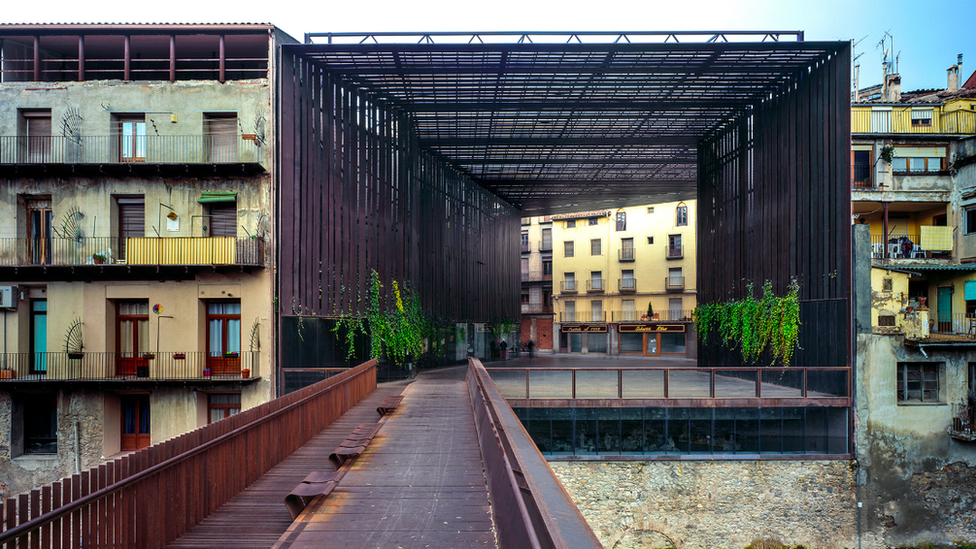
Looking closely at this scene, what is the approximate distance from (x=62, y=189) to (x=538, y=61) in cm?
1575

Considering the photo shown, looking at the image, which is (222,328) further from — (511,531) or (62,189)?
(511,531)

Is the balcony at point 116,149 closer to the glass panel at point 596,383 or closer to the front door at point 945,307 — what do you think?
the glass panel at point 596,383

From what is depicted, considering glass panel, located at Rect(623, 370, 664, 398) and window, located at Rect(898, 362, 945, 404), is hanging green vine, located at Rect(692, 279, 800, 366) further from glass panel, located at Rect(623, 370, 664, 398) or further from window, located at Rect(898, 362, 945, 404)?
glass panel, located at Rect(623, 370, 664, 398)

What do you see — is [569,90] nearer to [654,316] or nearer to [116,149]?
[116,149]

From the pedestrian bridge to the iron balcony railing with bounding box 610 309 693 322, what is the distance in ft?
131

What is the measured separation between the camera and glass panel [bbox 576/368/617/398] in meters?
16.5

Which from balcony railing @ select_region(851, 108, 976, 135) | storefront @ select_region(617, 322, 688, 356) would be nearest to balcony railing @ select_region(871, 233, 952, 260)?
balcony railing @ select_region(851, 108, 976, 135)

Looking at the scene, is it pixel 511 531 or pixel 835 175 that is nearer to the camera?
pixel 511 531

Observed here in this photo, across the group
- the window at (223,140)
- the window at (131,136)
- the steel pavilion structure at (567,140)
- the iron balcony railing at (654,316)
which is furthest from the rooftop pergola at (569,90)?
the iron balcony railing at (654,316)

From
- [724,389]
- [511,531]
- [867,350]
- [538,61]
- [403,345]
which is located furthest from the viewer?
[403,345]

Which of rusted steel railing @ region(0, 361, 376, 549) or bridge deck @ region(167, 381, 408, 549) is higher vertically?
rusted steel railing @ region(0, 361, 376, 549)

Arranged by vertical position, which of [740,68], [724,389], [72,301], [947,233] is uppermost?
[740,68]

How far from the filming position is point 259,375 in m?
17.9

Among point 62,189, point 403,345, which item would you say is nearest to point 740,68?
point 403,345
